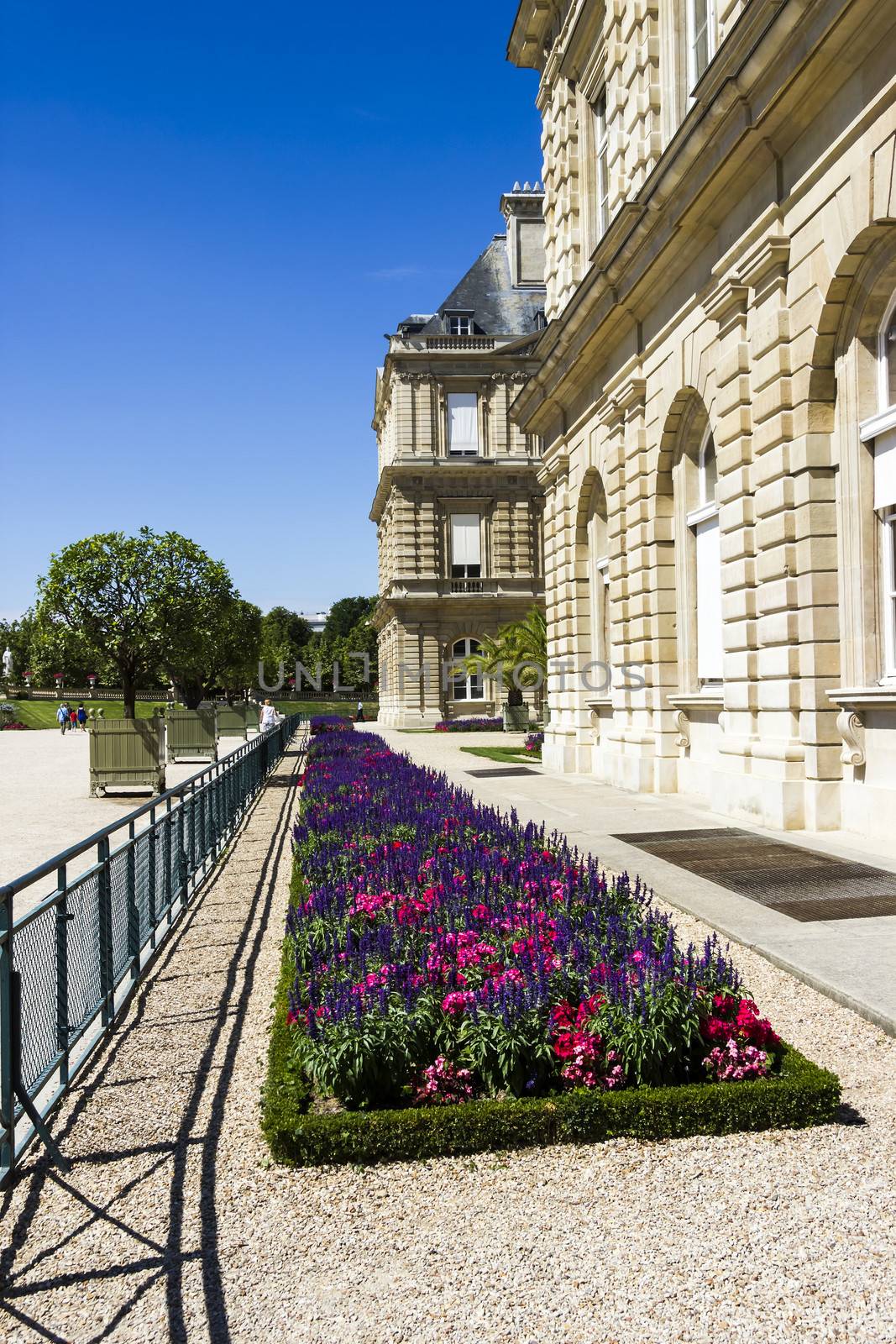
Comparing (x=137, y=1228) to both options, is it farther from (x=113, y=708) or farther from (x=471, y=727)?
(x=113, y=708)

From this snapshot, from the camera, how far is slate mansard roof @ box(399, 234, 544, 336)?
50625mm

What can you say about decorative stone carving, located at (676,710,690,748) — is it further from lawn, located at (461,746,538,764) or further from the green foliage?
the green foliage

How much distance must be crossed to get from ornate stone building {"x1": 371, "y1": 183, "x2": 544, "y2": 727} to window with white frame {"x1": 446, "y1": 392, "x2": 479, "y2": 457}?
0.04 meters

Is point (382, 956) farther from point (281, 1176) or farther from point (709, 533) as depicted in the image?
point (709, 533)

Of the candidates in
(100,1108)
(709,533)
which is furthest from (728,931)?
(709,533)

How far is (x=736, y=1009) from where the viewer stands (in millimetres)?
4371

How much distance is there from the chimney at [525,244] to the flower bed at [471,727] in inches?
908

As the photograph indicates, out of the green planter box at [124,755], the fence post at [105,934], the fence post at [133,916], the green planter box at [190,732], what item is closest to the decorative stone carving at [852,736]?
the fence post at [133,916]

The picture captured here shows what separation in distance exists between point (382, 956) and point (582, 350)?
14649 millimetres

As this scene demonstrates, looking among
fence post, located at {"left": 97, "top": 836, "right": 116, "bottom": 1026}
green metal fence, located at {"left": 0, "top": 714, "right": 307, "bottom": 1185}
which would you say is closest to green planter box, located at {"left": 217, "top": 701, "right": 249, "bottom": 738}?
green metal fence, located at {"left": 0, "top": 714, "right": 307, "bottom": 1185}

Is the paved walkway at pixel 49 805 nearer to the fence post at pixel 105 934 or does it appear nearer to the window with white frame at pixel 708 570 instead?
the fence post at pixel 105 934

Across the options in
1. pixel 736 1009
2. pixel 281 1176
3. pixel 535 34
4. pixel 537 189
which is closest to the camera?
pixel 281 1176

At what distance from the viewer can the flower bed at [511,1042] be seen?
3.95 metres

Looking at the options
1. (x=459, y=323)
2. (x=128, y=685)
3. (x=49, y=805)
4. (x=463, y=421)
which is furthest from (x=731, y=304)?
(x=459, y=323)
